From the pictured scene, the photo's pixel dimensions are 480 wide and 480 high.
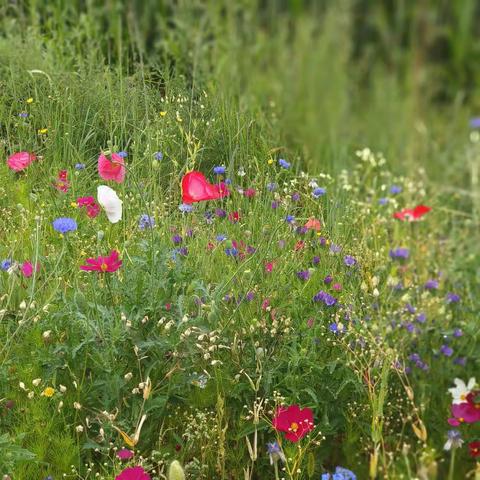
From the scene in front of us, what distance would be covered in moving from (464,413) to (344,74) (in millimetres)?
1227

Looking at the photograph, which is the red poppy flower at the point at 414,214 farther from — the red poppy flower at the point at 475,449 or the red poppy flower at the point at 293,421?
the red poppy flower at the point at 293,421

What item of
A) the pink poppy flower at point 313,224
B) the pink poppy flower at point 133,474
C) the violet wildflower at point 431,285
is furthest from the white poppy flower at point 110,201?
the violet wildflower at point 431,285

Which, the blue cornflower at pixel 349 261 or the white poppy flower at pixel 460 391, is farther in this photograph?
the blue cornflower at pixel 349 261

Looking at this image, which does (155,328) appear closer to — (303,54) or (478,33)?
(303,54)

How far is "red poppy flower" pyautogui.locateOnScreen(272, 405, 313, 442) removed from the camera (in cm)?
203

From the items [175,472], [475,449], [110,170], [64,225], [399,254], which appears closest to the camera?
[175,472]

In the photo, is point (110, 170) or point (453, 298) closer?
point (453, 298)

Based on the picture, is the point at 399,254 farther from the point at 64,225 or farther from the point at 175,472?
the point at 175,472

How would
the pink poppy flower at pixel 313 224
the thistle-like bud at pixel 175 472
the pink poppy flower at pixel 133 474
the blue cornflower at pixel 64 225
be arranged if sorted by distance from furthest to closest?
1. the pink poppy flower at pixel 313 224
2. the blue cornflower at pixel 64 225
3. the pink poppy flower at pixel 133 474
4. the thistle-like bud at pixel 175 472

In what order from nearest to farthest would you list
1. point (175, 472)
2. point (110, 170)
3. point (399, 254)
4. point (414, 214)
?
point (175, 472) < point (399, 254) < point (110, 170) < point (414, 214)

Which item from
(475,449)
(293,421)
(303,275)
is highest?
(303,275)

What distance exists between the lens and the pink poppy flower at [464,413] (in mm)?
2205

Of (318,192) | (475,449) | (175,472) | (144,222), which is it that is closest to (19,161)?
(144,222)

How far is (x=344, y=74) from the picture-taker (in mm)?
2961
